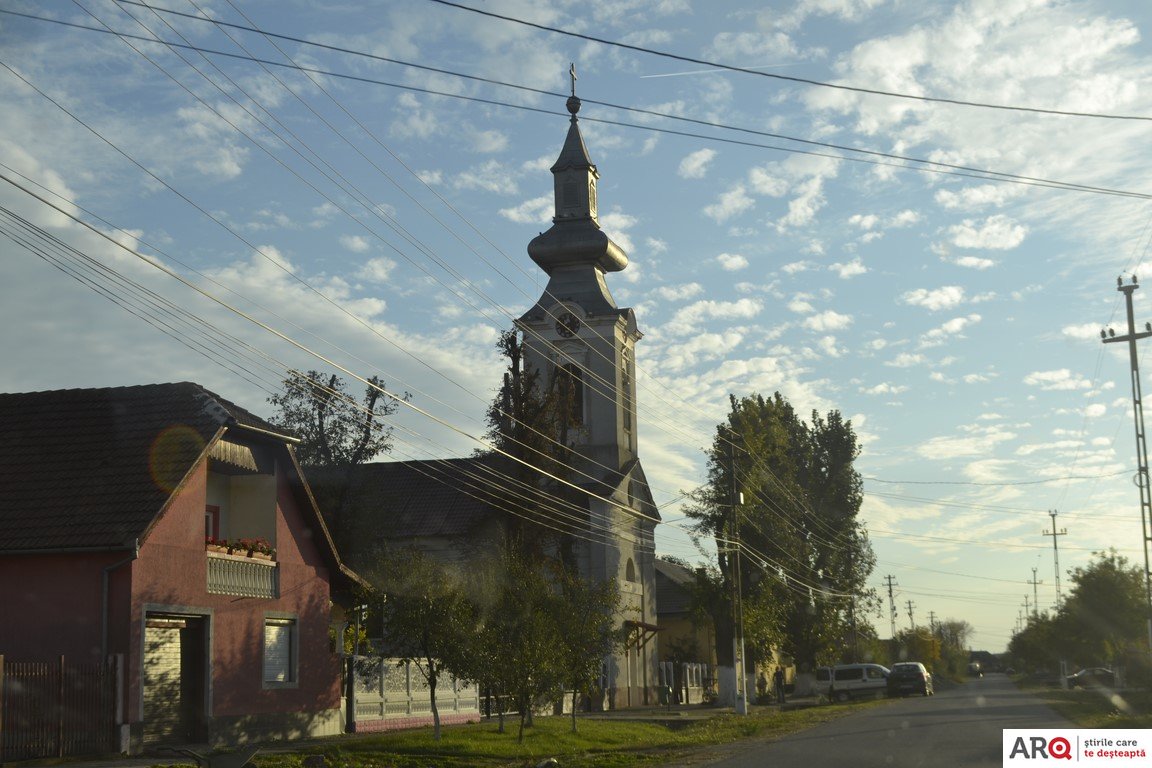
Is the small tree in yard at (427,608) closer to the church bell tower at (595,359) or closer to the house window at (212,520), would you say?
the house window at (212,520)

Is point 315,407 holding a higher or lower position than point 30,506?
higher

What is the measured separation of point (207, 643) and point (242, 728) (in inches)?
88.5

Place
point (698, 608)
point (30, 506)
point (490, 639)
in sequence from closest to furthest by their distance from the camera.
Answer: point (30, 506) < point (490, 639) < point (698, 608)

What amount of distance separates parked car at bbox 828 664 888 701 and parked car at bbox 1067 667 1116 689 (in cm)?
1372

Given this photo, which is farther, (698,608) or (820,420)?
(820,420)

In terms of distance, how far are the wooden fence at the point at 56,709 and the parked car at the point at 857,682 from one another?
45556mm

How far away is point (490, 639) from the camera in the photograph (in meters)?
27.0

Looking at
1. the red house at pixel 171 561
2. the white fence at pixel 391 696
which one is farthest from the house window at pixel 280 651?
the white fence at pixel 391 696

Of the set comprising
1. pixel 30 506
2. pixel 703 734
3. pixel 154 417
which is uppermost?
pixel 154 417

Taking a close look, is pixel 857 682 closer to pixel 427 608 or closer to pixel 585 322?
pixel 585 322

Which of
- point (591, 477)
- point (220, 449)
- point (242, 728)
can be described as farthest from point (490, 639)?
point (591, 477)

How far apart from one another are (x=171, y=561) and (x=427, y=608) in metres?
5.63

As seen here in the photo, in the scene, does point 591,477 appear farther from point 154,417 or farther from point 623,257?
point 154,417

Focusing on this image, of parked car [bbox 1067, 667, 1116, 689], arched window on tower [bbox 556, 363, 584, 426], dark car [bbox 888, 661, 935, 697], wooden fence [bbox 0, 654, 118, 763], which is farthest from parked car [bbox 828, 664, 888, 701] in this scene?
wooden fence [bbox 0, 654, 118, 763]
